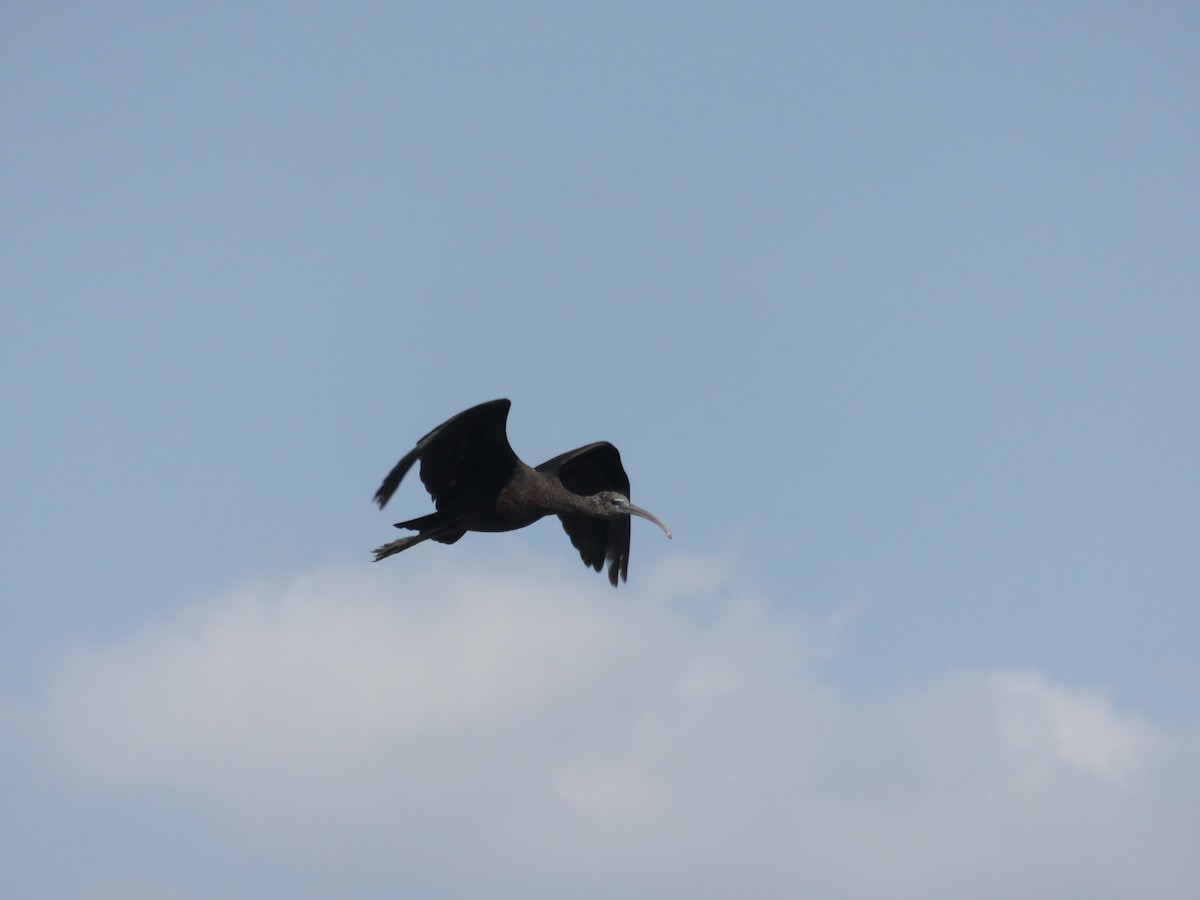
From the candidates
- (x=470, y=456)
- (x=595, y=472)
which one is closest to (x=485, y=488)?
(x=470, y=456)

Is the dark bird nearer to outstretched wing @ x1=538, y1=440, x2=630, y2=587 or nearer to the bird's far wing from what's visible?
the bird's far wing

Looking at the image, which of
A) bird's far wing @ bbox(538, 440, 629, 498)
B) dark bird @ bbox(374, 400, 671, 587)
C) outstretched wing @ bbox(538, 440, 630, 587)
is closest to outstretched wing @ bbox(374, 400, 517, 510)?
dark bird @ bbox(374, 400, 671, 587)

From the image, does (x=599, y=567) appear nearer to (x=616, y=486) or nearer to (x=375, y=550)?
(x=616, y=486)

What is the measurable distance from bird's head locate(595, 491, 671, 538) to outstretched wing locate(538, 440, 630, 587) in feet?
2.35

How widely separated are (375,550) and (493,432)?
1844mm

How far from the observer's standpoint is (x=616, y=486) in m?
17.9

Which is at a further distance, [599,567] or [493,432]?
[599,567]

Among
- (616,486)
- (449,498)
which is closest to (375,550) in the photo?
(449,498)

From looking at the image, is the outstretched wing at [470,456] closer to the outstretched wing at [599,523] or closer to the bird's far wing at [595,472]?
the bird's far wing at [595,472]

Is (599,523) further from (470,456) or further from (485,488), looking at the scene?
(470,456)

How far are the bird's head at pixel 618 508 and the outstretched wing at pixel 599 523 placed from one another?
28.2 inches

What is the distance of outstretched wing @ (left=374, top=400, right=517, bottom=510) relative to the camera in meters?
14.4

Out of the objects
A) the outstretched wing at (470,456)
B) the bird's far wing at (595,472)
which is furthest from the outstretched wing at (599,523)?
the outstretched wing at (470,456)

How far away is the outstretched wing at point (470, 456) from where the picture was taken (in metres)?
14.4
